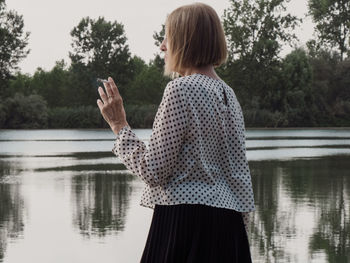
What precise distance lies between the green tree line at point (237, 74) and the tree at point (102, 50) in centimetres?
11

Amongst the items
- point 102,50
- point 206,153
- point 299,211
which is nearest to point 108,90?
point 206,153

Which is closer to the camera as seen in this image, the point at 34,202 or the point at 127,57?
the point at 34,202

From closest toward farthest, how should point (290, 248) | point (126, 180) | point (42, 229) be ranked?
1. point (290, 248)
2. point (42, 229)
3. point (126, 180)

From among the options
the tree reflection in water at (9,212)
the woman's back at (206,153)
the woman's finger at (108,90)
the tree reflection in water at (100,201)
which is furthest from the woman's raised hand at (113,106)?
the tree reflection in water at (100,201)

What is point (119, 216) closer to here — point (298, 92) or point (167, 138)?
point (167, 138)

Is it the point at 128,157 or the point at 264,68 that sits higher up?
the point at 264,68

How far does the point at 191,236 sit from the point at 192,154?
0.23 metres

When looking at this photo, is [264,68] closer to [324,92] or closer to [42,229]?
[324,92]

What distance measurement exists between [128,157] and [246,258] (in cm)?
46

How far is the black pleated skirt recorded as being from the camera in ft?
6.77

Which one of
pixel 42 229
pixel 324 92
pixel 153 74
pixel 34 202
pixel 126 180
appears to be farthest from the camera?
pixel 153 74

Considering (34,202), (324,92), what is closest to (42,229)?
(34,202)

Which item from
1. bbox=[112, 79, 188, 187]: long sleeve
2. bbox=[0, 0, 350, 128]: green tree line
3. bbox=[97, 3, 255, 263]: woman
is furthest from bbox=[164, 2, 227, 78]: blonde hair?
bbox=[0, 0, 350, 128]: green tree line

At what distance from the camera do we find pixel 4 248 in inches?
273
